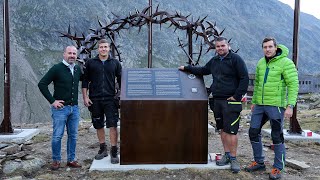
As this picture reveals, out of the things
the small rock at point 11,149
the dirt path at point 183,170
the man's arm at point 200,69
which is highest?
the man's arm at point 200,69

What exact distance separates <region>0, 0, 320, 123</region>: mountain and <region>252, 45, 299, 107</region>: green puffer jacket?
2636 cm

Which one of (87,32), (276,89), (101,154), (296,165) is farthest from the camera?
(87,32)

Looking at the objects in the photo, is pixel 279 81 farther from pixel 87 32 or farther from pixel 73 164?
pixel 87 32

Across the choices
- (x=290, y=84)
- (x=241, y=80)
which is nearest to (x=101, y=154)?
(x=241, y=80)

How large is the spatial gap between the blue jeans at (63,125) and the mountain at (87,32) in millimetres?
25666

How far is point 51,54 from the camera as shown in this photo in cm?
6394

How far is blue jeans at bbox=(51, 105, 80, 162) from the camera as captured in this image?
5.79m

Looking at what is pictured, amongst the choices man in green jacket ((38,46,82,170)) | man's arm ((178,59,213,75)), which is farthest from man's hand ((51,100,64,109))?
man's arm ((178,59,213,75))

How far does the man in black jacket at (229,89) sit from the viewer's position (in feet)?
18.4

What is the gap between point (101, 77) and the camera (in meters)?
6.04

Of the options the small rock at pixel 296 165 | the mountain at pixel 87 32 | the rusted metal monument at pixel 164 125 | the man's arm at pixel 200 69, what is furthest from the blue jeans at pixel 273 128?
the mountain at pixel 87 32

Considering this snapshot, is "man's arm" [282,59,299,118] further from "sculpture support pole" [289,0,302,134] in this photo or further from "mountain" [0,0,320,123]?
"mountain" [0,0,320,123]

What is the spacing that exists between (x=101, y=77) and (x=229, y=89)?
214 centimetres

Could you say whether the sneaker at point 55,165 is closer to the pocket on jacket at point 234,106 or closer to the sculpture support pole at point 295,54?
the pocket on jacket at point 234,106
